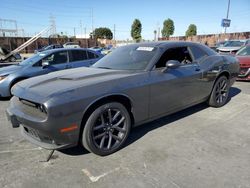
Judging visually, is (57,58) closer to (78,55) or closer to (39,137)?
(78,55)

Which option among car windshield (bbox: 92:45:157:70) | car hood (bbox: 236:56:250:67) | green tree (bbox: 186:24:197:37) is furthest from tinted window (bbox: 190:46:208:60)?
green tree (bbox: 186:24:197:37)

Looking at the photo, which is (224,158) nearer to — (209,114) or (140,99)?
(140,99)

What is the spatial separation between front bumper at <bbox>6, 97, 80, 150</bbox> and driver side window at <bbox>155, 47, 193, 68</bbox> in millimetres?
1796

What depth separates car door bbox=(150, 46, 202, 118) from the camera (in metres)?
3.57

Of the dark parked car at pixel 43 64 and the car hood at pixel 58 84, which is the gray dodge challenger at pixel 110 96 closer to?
the car hood at pixel 58 84

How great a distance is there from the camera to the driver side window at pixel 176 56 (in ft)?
12.4

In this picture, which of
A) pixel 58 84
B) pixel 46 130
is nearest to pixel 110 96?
pixel 58 84

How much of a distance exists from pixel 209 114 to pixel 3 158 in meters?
3.85

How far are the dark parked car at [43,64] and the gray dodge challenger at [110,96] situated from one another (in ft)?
9.71

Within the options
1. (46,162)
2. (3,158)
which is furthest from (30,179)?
(3,158)

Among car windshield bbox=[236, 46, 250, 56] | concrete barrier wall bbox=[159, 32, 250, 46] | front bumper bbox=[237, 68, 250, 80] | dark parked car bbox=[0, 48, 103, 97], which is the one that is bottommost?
front bumper bbox=[237, 68, 250, 80]

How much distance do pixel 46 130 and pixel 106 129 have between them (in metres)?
0.82

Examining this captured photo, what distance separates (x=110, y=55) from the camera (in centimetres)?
450

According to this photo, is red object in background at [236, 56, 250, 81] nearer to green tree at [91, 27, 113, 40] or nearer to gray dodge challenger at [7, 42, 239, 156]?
gray dodge challenger at [7, 42, 239, 156]
